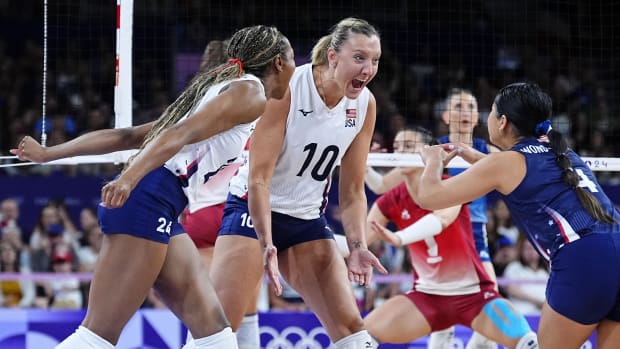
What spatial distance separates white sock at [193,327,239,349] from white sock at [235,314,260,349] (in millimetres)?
1568

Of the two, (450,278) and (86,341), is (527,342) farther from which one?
(86,341)

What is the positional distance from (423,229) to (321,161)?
5.91 feet

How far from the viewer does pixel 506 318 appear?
668 cm

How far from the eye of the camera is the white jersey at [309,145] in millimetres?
5285

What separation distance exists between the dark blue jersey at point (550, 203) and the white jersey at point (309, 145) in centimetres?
94

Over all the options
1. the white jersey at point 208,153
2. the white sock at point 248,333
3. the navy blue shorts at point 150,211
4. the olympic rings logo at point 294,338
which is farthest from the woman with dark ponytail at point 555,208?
the olympic rings logo at point 294,338

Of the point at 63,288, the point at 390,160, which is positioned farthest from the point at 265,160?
the point at 63,288

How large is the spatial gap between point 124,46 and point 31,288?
4.49 metres

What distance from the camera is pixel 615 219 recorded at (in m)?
4.89

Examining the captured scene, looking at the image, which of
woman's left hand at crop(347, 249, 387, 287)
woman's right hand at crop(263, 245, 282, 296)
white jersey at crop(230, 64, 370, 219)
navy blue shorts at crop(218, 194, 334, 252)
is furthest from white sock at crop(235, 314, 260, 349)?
woman's right hand at crop(263, 245, 282, 296)

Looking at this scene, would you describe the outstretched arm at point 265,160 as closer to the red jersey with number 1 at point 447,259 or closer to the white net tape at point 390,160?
the white net tape at point 390,160

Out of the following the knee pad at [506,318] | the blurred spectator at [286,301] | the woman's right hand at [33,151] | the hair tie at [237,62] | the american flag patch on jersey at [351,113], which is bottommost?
the blurred spectator at [286,301]

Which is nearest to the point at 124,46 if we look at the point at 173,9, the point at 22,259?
the point at 22,259

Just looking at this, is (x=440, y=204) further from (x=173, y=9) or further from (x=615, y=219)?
(x=173, y=9)
